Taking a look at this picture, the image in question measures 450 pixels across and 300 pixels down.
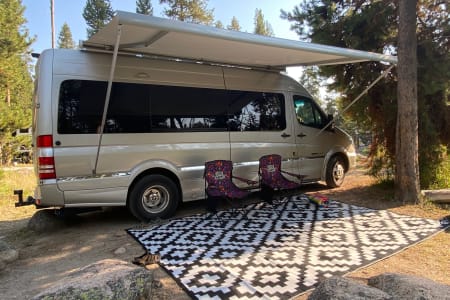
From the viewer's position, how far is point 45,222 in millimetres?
5043

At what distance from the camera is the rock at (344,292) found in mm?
2322

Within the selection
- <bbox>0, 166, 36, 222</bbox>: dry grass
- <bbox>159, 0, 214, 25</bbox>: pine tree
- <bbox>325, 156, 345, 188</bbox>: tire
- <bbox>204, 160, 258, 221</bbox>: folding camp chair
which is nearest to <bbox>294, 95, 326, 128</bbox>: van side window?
<bbox>325, 156, 345, 188</bbox>: tire

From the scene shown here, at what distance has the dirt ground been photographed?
324 cm

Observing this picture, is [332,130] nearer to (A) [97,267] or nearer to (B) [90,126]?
(B) [90,126]

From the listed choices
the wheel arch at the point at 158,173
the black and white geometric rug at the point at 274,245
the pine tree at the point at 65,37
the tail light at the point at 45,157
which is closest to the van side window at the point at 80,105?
the tail light at the point at 45,157

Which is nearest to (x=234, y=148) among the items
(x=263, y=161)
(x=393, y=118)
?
(x=263, y=161)

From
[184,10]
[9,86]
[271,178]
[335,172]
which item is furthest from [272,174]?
[184,10]

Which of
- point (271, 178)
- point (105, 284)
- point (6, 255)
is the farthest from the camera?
point (271, 178)

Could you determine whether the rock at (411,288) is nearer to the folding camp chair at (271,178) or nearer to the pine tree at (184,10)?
the folding camp chair at (271,178)

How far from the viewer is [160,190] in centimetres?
524

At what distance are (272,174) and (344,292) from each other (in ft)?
12.2

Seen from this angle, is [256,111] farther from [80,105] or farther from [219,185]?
[80,105]

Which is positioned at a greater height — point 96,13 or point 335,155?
point 96,13

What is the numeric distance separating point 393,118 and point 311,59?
2.17 meters
